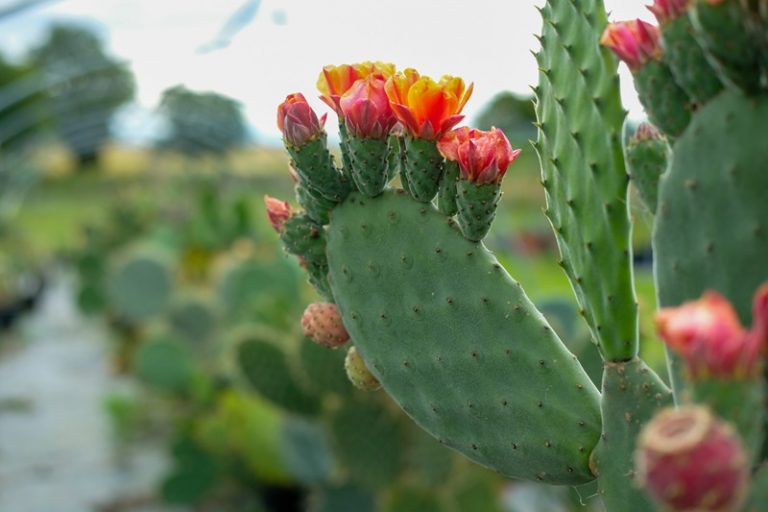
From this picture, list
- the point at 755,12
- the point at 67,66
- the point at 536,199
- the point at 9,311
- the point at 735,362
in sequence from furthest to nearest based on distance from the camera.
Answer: the point at 536,199, the point at 9,311, the point at 67,66, the point at 755,12, the point at 735,362

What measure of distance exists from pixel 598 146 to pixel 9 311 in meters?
9.73

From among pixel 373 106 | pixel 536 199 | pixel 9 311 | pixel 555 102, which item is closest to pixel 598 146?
pixel 555 102

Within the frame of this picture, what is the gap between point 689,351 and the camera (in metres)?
0.46

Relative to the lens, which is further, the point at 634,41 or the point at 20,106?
the point at 20,106

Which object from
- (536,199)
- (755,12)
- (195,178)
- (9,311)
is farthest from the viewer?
(536,199)

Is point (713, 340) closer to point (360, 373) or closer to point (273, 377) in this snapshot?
point (360, 373)

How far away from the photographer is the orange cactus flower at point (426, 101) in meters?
0.78

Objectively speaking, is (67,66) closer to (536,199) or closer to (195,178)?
(195,178)

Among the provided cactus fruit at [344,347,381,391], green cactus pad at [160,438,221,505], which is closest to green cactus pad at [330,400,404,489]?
green cactus pad at [160,438,221,505]

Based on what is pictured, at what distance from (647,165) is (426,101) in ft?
0.70

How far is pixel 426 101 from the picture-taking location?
79 centimetres

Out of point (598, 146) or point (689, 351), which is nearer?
point (689, 351)

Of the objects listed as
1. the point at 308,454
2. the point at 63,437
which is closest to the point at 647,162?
the point at 308,454

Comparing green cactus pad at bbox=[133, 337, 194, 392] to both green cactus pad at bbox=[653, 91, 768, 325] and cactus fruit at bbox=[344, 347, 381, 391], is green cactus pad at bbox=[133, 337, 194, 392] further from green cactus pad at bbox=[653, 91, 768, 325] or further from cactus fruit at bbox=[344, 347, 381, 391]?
green cactus pad at bbox=[653, 91, 768, 325]
